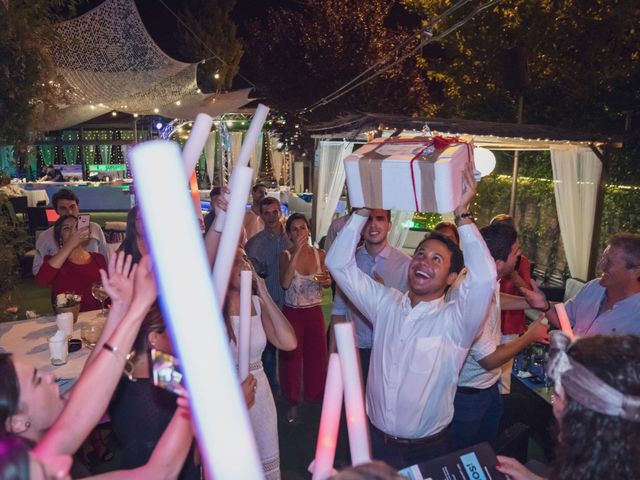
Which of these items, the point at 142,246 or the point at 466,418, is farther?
the point at 466,418

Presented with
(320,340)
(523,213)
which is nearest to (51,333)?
(320,340)

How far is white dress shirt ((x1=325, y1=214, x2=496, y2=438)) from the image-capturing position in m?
2.18

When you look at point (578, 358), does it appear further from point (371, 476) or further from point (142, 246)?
point (142, 246)

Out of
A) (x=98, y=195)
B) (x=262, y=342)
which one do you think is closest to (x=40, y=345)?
(x=262, y=342)

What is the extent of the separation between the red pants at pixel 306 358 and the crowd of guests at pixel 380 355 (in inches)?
0.6

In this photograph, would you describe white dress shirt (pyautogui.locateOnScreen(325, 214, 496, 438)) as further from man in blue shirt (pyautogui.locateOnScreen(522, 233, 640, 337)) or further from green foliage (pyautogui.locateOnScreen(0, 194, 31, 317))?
green foliage (pyautogui.locateOnScreen(0, 194, 31, 317))

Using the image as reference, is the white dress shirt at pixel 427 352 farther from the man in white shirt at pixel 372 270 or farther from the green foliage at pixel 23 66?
the green foliage at pixel 23 66

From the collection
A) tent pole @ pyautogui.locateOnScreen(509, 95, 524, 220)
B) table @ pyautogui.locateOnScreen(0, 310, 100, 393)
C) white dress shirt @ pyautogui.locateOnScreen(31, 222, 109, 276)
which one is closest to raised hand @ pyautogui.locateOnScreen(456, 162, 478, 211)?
table @ pyautogui.locateOnScreen(0, 310, 100, 393)

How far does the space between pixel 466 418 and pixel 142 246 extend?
2037 millimetres

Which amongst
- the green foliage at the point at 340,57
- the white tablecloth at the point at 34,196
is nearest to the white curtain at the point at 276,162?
the green foliage at the point at 340,57

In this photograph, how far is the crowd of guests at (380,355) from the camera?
135cm

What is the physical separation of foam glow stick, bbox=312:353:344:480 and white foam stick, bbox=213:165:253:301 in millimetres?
317

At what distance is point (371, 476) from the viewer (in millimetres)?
1004

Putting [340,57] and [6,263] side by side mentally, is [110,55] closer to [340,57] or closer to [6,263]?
[6,263]
